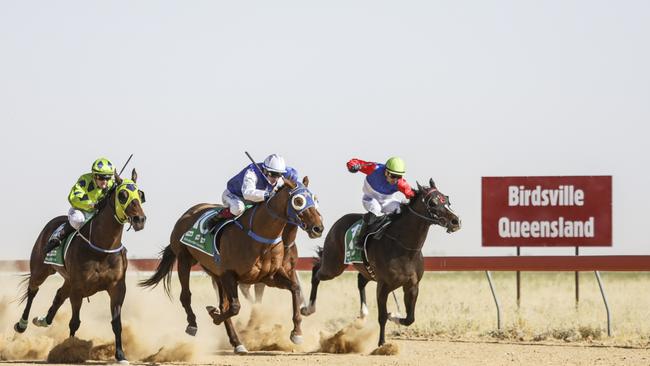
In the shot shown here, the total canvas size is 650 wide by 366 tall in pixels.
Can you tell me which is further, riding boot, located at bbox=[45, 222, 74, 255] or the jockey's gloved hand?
the jockey's gloved hand

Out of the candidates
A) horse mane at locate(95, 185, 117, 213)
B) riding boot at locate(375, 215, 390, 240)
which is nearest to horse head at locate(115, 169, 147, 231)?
horse mane at locate(95, 185, 117, 213)

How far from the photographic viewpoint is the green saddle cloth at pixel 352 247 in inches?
621

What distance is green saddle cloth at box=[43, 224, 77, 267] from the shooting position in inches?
545

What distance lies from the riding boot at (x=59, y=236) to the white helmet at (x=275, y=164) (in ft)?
7.99

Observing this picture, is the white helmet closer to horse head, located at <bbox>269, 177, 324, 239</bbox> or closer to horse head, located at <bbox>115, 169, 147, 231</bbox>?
horse head, located at <bbox>269, 177, 324, 239</bbox>

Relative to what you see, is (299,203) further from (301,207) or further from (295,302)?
(295,302)

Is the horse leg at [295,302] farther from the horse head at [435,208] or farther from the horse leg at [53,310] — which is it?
the horse leg at [53,310]

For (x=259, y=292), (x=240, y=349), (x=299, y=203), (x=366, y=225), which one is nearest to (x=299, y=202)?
(x=299, y=203)

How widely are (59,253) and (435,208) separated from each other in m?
4.58

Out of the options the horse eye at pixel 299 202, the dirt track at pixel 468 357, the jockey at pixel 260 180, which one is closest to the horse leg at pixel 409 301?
the dirt track at pixel 468 357

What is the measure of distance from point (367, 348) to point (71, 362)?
12.4 ft

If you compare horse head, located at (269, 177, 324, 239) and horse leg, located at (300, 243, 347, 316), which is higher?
horse head, located at (269, 177, 324, 239)

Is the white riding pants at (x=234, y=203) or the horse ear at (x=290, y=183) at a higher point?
the horse ear at (x=290, y=183)

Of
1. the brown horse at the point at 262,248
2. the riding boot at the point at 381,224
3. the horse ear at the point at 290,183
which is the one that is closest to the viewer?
the brown horse at the point at 262,248
